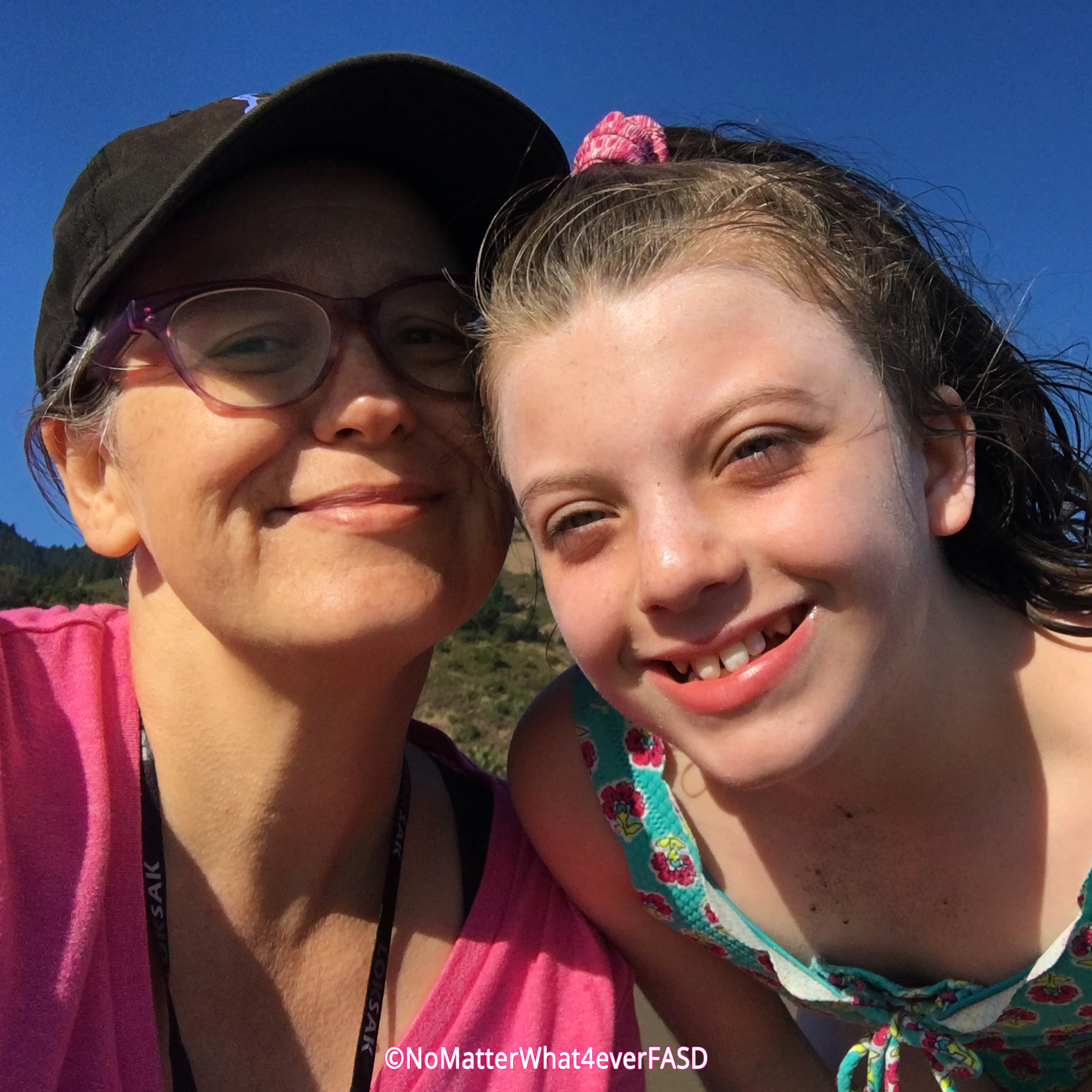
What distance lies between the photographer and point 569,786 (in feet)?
7.99

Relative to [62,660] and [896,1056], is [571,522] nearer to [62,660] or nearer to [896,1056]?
[62,660]

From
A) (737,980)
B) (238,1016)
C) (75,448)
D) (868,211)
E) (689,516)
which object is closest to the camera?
(689,516)

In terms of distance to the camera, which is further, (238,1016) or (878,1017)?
(878,1017)

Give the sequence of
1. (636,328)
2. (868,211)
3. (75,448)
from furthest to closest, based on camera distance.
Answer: (868,211), (75,448), (636,328)

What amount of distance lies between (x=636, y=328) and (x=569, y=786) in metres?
1.25

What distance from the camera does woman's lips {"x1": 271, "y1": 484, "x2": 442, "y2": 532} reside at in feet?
6.16

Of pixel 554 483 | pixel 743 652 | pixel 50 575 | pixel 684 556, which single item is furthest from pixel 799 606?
pixel 50 575

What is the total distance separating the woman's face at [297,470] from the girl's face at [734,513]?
0.30 meters

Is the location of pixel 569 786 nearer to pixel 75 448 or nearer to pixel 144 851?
pixel 144 851

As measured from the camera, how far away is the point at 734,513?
1732mm

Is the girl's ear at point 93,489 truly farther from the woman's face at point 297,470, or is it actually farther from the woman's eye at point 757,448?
the woman's eye at point 757,448

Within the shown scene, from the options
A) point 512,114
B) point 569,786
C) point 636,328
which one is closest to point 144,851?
point 569,786

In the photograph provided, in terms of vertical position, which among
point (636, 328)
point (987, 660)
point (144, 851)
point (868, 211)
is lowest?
point (144, 851)

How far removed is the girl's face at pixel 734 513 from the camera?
172 centimetres
